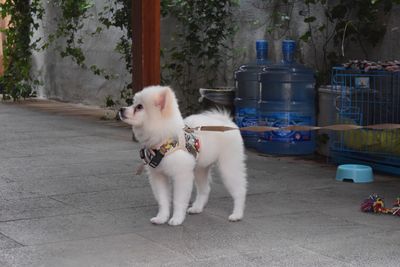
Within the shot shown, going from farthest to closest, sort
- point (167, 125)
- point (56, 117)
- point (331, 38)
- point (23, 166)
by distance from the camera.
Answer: point (56, 117), point (331, 38), point (23, 166), point (167, 125)

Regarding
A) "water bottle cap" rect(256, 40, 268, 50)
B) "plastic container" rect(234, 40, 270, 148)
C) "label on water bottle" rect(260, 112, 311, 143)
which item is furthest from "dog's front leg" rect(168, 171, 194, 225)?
"water bottle cap" rect(256, 40, 268, 50)

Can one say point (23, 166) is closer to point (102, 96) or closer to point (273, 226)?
point (273, 226)

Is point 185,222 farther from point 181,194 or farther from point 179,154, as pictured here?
point 179,154

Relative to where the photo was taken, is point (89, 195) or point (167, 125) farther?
point (89, 195)

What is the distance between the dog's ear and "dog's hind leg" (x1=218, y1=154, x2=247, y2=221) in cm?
61

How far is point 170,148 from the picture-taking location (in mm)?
4832

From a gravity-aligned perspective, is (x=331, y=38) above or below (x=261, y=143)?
above

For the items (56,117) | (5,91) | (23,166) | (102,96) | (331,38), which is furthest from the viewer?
(5,91)

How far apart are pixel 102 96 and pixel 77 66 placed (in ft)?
3.92

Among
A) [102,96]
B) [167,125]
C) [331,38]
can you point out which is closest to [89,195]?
[167,125]

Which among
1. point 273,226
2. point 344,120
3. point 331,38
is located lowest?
point 273,226

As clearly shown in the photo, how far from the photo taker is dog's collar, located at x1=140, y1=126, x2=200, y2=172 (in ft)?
15.8

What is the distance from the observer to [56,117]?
12.0 m

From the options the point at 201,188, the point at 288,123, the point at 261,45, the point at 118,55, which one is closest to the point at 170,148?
the point at 201,188
